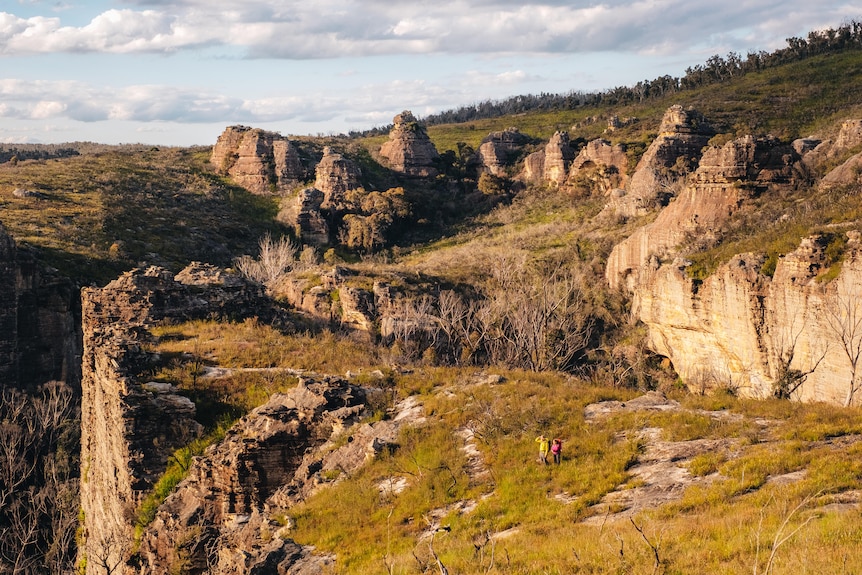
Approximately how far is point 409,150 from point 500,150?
32.0ft

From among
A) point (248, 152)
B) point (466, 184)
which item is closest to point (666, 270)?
point (466, 184)

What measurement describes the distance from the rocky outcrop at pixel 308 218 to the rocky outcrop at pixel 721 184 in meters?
34.2

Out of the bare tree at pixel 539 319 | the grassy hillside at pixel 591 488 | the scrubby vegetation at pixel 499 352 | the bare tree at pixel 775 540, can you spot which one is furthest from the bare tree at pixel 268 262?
the bare tree at pixel 775 540

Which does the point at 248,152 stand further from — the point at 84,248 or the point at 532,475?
the point at 532,475

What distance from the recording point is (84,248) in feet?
176

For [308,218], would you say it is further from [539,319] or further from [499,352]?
[539,319]

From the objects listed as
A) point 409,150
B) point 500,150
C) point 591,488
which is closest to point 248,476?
point 591,488

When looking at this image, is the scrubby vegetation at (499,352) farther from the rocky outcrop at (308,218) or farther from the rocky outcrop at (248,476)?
the rocky outcrop at (308,218)

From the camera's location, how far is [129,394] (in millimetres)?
17297

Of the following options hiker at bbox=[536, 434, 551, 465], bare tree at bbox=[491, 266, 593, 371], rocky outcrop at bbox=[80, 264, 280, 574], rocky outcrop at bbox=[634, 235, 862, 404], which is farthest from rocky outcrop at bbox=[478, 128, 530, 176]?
hiker at bbox=[536, 434, 551, 465]

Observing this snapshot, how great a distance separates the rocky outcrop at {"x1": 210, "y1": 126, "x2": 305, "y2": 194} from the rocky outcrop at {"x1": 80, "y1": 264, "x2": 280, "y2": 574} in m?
55.4

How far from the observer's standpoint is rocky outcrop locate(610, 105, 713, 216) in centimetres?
5756

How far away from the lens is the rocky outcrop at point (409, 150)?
286ft

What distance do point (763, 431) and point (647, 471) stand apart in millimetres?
2274
